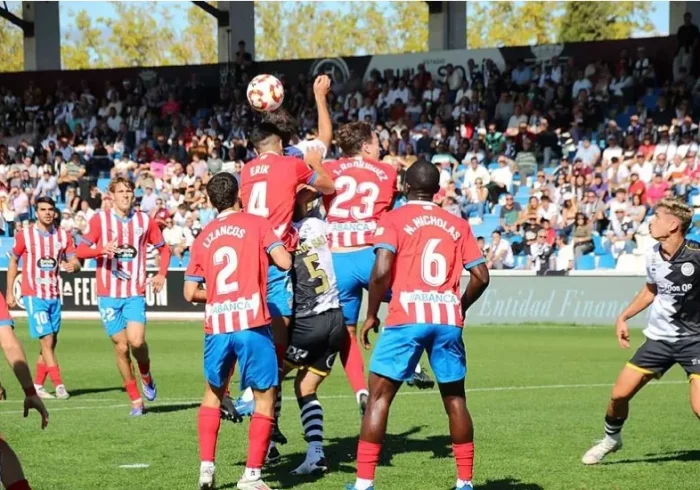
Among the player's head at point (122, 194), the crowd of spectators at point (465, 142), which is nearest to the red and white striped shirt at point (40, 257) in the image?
the player's head at point (122, 194)

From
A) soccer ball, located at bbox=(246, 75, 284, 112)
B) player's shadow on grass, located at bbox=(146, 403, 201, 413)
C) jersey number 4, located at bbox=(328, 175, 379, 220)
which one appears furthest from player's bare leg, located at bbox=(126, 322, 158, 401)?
soccer ball, located at bbox=(246, 75, 284, 112)

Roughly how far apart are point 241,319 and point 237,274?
29 centimetres

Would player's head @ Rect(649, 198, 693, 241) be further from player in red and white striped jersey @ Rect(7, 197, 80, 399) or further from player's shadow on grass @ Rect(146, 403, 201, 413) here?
player in red and white striped jersey @ Rect(7, 197, 80, 399)

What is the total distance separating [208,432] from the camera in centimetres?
770

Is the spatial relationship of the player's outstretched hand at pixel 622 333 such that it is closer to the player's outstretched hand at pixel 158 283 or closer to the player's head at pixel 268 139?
the player's head at pixel 268 139

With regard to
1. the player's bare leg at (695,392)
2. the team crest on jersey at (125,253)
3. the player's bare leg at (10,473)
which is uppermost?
the team crest on jersey at (125,253)

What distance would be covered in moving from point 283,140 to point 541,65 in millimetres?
25299

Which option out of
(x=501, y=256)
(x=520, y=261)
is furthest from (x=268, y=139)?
(x=520, y=261)

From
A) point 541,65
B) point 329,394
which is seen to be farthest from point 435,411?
point 541,65

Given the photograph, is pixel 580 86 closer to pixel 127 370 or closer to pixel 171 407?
pixel 171 407

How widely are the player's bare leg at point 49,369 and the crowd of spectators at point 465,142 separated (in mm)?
11443

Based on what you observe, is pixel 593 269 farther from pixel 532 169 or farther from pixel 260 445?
pixel 260 445

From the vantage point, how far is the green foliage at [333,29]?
7569 centimetres

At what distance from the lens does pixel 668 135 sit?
28109 millimetres
